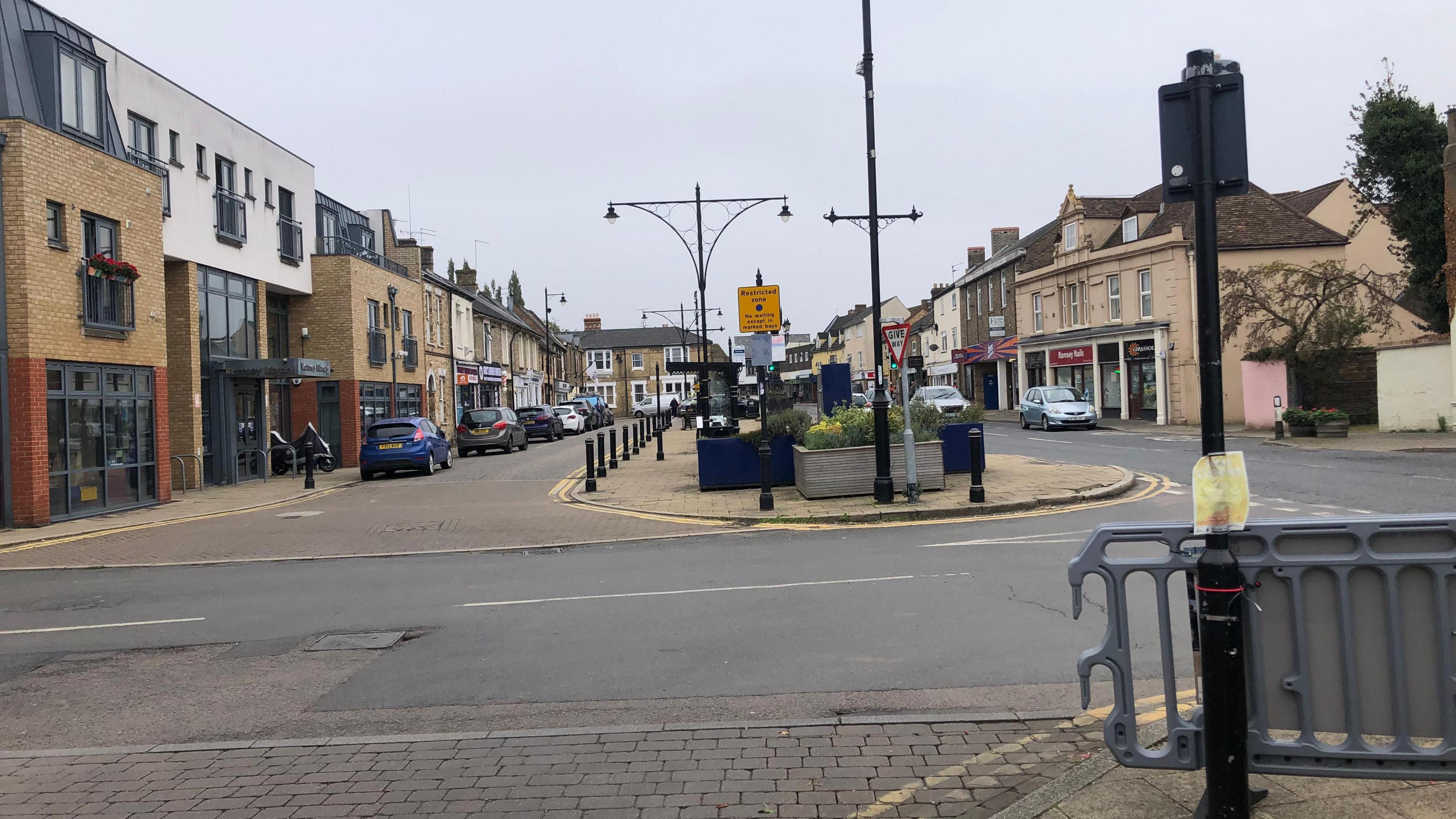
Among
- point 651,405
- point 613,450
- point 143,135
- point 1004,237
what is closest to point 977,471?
Result: point 613,450

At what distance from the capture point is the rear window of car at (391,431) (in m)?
24.0

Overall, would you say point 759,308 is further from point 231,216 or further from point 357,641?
point 357,641

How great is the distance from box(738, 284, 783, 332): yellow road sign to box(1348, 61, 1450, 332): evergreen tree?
16.6 metres

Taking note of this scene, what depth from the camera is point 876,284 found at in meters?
14.5

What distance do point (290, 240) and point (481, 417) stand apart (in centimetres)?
795

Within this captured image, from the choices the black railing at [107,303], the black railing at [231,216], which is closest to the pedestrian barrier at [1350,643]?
the black railing at [107,303]

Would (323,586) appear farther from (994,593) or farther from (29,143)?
(29,143)

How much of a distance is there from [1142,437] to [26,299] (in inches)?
1028

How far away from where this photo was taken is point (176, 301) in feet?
70.0

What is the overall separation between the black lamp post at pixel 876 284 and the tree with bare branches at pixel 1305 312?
1674cm

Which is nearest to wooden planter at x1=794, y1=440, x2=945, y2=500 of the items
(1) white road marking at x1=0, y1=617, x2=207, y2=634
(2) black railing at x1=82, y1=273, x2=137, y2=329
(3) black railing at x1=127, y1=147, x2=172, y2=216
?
(1) white road marking at x1=0, y1=617, x2=207, y2=634

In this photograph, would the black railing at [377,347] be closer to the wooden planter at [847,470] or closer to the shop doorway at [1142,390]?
the wooden planter at [847,470]

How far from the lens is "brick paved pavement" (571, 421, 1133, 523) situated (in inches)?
523

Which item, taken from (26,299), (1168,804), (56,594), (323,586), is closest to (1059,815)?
(1168,804)
